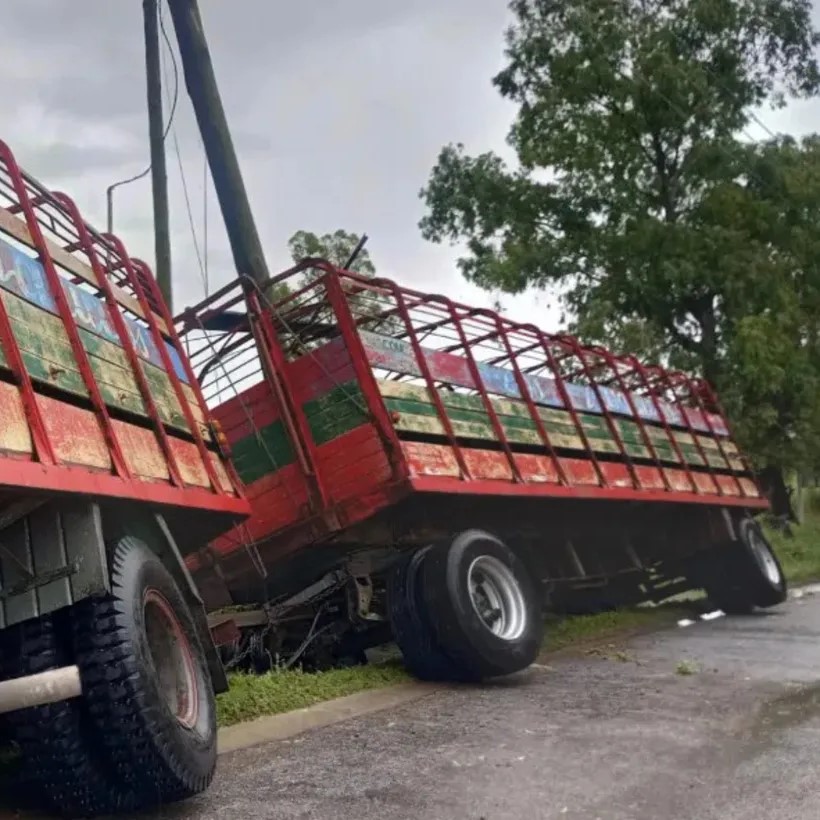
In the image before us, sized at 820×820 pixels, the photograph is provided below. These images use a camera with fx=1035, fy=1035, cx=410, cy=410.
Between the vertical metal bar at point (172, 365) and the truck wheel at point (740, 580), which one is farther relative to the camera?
the truck wheel at point (740, 580)

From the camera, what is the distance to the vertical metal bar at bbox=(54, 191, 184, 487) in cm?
485

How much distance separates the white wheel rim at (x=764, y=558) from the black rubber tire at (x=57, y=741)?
970 centimetres

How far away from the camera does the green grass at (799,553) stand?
16.5 metres

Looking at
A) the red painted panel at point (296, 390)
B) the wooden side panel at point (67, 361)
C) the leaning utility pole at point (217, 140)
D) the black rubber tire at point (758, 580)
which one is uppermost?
the leaning utility pole at point (217, 140)

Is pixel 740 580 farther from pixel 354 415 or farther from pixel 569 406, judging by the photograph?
pixel 354 415

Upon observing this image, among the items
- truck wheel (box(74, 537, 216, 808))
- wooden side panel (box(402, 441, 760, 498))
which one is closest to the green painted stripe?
wooden side panel (box(402, 441, 760, 498))

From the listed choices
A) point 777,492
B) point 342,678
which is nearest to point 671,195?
point 777,492

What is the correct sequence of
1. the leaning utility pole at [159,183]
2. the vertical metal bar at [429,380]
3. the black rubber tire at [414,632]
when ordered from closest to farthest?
the black rubber tire at [414,632], the vertical metal bar at [429,380], the leaning utility pole at [159,183]

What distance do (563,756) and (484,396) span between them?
12.1 ft

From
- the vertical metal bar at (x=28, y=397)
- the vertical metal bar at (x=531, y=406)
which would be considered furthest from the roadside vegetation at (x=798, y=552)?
the vertical metal bar at (x=28, y=397)

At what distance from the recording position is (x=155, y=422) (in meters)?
4.85

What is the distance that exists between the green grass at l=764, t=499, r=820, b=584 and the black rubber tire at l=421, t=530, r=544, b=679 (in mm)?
10608

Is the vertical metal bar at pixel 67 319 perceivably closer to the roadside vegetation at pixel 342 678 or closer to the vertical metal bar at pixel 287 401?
the roadside vegetation at pixel 342 678

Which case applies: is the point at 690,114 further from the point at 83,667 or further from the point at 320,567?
the point at 83,667
